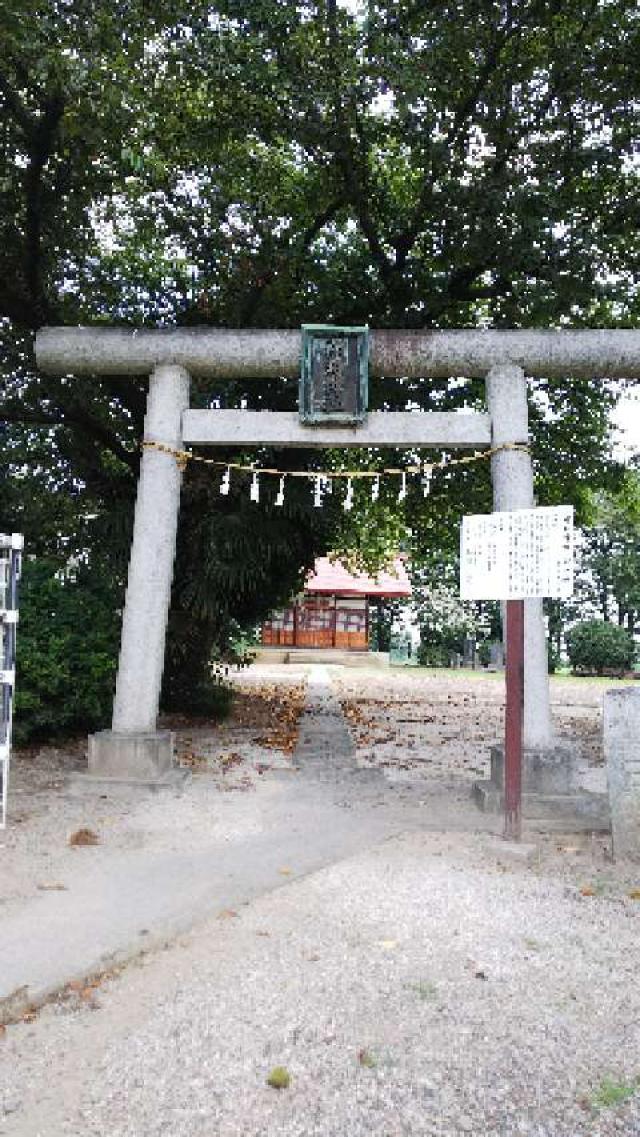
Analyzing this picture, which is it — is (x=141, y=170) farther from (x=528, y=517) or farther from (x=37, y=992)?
(x=37, y=992)

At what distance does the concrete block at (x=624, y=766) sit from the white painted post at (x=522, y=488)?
107 centimetres

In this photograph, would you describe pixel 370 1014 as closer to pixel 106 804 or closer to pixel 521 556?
pixel 521 556

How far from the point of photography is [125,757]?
6086mm

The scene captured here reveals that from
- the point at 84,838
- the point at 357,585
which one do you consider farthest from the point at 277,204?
the point at 357,585

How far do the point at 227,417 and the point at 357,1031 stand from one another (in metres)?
5.06

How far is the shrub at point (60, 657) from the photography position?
282 inches

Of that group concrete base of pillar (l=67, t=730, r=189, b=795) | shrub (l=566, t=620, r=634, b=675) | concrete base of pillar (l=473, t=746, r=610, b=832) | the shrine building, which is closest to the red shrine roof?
the shrine building

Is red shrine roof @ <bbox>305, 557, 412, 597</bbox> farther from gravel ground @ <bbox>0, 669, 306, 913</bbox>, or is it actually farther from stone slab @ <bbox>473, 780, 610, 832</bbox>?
stone slab @ <bbox>473, 780, 610, 832</bbox>

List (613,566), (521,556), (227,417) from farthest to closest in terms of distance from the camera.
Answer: (613,566) → (227,417) → (521,556)

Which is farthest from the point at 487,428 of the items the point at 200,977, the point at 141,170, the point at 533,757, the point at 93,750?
the point at 200,977

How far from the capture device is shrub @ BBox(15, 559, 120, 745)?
7164 millimetres

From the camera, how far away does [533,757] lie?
5645 mm

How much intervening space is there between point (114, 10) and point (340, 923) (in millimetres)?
6837

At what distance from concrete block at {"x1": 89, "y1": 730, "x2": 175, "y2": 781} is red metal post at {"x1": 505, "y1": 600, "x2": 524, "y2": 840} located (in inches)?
110
